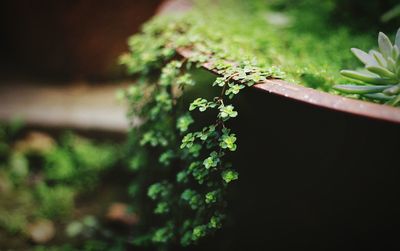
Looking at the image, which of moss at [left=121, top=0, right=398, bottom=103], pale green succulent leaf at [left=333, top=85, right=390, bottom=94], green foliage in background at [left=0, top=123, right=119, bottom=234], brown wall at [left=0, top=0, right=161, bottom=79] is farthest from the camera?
brown wall at [left=0, top=0, right=161, bottom=79]

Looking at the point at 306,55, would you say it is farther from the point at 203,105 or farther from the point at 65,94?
the point at 65,94

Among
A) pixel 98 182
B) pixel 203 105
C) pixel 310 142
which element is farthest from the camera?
pixel 98 182

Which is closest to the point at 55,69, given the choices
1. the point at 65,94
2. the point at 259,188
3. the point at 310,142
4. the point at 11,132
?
the point at 65,94

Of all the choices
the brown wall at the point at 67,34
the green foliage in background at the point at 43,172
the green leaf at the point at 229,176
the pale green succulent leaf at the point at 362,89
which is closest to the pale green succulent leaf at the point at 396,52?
the pale green succulent leaf at the point at 362,89

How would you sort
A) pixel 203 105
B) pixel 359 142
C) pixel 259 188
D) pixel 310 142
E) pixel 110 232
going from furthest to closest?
pixel 110 232
pixel 259 188
pixel 203 105
pixel 310 142
pixel 359 142

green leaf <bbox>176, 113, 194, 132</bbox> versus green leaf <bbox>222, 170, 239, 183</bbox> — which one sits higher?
green leaf <bbox>176, 113, 194, 132</bbox>

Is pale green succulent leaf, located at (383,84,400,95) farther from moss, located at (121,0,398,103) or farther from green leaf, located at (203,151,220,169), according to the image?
green leaf, located at (203,151,220,169)

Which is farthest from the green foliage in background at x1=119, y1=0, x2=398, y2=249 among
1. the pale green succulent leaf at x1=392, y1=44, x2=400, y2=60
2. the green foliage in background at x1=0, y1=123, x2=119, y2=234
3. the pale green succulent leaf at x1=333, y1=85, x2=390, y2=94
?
the green foliage in background at x1=0, y1=123, x2=119, y2=234
